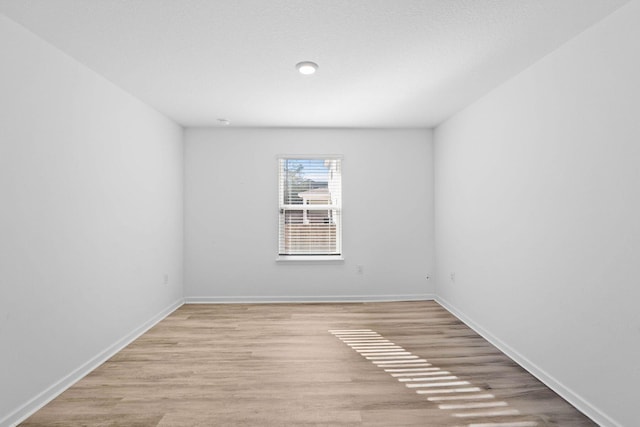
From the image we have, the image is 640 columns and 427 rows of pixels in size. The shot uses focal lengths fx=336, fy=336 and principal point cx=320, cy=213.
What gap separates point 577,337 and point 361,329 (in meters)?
2.00

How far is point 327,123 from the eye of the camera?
180 inches

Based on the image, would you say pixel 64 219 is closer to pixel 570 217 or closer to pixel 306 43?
pixel 306 43

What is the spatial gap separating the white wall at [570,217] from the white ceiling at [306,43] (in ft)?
0.85

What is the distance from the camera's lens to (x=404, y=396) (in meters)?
2.36

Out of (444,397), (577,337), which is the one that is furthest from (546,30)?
(444,397)

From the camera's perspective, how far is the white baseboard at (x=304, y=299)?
480 centimetres

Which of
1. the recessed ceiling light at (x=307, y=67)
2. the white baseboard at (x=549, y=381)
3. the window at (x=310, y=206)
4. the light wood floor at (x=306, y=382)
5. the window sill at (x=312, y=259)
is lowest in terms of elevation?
the light wood floor at (x=306, y=382)

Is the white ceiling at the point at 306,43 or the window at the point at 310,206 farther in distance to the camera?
the window at the point at 310,206

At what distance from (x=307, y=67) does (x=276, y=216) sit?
250 centimetres

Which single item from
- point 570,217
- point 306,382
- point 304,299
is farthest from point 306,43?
point 304,299

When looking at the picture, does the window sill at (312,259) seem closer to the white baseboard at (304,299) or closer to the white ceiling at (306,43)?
the white baseboard at (304,299)

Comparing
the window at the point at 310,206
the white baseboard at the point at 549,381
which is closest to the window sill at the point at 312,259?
the window at the point at 310,206

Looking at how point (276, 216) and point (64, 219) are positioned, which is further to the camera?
point (276, 216)

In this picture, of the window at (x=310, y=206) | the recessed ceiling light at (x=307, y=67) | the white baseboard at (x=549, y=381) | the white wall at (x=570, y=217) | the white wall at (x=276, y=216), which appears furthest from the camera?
the window at (x=310, y=206)
